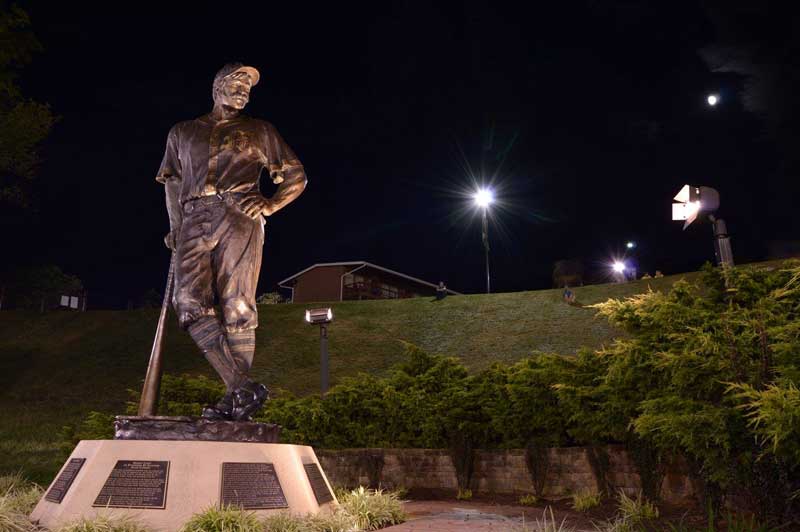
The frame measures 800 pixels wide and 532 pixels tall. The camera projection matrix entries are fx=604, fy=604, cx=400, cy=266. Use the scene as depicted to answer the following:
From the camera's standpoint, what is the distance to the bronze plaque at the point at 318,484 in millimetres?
5984

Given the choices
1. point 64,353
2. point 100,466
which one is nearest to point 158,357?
point 100,466

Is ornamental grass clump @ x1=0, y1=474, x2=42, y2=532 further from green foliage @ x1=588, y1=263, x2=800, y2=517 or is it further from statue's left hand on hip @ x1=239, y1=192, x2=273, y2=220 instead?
green foliage @ x1=588, y1=263, x2=800, y2=517

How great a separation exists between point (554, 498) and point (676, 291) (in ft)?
12.3

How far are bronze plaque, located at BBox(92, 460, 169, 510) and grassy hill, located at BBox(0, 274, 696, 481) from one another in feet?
42.4

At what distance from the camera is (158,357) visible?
624 centimetres

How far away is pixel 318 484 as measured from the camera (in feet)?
20.1

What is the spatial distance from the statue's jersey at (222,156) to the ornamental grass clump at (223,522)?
128 inches

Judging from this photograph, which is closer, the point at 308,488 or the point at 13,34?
the point at 308,488

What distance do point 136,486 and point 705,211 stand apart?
689 centimetres

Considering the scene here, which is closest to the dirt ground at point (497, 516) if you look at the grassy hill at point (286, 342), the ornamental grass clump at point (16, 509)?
the ornamental grass clump at point (16, 509)

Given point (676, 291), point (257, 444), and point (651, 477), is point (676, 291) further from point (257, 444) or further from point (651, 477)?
point (257, 444)

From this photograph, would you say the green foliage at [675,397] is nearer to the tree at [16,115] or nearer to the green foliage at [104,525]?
the green foliage at [104,525]

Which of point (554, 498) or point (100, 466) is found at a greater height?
point (100, 466)

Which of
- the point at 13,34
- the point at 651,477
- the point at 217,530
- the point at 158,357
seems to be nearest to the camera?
the point at 217,530
